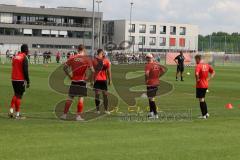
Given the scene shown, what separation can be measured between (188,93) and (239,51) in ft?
232

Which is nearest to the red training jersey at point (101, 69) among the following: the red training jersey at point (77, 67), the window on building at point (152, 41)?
the red training jersey at point (77, 67)

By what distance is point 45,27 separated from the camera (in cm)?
12012

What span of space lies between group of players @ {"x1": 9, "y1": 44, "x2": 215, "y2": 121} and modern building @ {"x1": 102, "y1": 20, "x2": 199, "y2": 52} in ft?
356

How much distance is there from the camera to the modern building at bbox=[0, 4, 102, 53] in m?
117

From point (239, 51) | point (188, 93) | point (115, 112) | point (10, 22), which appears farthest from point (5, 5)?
point (115, 112)

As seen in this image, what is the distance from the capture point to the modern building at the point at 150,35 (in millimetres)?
128000

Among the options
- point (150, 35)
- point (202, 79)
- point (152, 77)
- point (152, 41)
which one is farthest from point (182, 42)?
point (152, 77)

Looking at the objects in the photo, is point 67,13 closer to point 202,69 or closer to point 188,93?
point 188,93

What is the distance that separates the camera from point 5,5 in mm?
117500

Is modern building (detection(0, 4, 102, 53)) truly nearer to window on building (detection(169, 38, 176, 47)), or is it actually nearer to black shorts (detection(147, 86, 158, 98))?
window on building (detection(169, 38, 176, 47))

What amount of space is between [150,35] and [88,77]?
117m

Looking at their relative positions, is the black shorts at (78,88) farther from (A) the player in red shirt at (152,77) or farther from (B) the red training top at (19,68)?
(A) the player in red shirt at (152,77)

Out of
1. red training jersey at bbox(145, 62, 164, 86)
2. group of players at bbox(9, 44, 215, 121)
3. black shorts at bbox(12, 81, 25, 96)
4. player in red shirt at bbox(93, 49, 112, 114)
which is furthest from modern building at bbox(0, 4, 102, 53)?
black shorts at bbox(12, 81, 25, 96)

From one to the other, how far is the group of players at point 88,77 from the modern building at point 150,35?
108 meters
